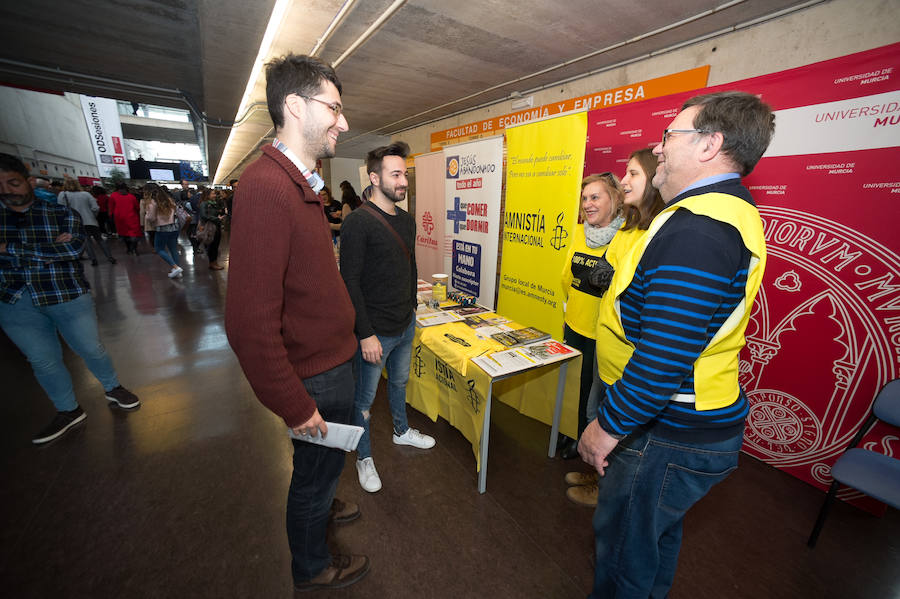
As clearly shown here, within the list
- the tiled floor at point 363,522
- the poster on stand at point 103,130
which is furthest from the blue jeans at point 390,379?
the poster on stand at point 103,130

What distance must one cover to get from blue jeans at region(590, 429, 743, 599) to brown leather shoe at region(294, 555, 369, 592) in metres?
1.01

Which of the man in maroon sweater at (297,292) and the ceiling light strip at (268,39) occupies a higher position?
the ceiling light strip at (268,39)

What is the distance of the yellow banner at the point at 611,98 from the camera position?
2957mm

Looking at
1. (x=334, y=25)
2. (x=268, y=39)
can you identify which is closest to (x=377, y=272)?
(x=334, y=25)

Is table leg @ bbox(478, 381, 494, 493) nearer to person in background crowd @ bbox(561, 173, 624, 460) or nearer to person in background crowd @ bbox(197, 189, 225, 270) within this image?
person in background crowd @ bbox(561, 173, 624, 460)

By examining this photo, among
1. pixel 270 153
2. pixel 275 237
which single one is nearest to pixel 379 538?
pixel 275 237

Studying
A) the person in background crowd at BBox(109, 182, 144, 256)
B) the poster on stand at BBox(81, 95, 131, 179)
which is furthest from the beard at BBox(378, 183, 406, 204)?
the poster on stand at BBox(81, 95, 131, 179)

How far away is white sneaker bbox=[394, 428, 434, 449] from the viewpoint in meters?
2.28

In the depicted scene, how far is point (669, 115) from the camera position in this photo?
2.69 metres

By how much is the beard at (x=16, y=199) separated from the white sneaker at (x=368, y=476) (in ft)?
7.91

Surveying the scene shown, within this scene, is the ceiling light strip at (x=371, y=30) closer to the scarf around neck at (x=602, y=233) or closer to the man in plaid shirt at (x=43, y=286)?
the scarf around neck at (x=602, y=233)

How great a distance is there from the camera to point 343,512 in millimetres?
1773

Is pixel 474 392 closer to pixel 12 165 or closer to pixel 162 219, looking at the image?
pixel 12 165

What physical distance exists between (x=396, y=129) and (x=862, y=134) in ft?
24.8
